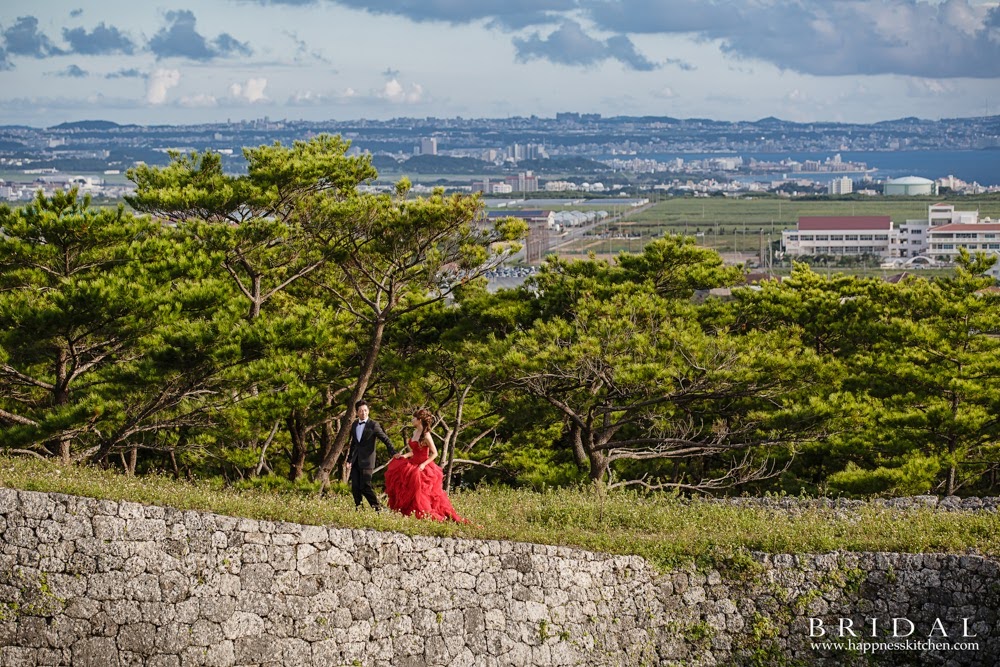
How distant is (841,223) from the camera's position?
5625 inches

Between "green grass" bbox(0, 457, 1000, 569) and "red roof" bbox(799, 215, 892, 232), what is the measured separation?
425 feet

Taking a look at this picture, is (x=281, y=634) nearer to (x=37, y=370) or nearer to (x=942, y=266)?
(x=37, y=370)

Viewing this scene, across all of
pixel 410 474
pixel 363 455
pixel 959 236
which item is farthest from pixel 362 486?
pixel 959 236

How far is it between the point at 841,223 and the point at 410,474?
13846cm

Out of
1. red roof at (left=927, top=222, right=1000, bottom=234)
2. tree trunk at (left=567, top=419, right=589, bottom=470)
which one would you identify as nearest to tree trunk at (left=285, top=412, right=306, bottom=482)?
tree trunk at (left=567, top=419, right=589, bottom=470)

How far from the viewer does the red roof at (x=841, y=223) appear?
139m

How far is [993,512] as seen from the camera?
42.1ft

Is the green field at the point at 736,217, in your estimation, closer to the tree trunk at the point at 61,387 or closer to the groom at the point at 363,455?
the tree trunk at the point at 61,387

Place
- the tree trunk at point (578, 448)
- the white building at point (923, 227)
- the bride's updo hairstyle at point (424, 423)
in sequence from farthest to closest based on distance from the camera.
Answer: the white building at point (923, 227)
the tree trunk at point (578, 448)
the bride's updo hairstyle at point (424, 423)

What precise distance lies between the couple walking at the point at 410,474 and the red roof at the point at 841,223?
131 m

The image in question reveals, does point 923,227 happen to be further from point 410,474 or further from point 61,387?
point 410,474

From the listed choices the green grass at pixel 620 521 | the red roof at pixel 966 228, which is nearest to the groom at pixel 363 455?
the green grass at pixel 620 521

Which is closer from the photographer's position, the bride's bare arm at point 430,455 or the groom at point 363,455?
the bride's bare arm at point 430,455

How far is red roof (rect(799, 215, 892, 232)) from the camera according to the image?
139 m
